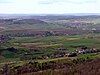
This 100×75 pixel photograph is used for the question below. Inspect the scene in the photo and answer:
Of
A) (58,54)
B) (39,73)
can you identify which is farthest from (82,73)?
(58,54)

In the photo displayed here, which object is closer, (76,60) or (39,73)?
(39,73)

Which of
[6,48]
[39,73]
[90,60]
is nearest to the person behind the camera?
[39,73]

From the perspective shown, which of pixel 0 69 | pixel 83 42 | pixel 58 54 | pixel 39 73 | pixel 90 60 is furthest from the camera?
pixel 83 42

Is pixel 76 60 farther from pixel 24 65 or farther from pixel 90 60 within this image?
pixel 24 65

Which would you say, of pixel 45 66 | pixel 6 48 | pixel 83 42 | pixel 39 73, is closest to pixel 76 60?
pixel 45 66

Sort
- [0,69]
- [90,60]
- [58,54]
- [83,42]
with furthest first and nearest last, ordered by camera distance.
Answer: [83,42]
[58,54]
[90,60]
[0,69]

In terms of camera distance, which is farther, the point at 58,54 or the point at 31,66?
the point at 58,54

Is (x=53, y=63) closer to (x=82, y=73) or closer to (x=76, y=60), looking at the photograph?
(x=76, y=60)

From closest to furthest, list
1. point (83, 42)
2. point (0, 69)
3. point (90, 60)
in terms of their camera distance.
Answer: point (0, 69), point (90, 60), point (83, 42)
